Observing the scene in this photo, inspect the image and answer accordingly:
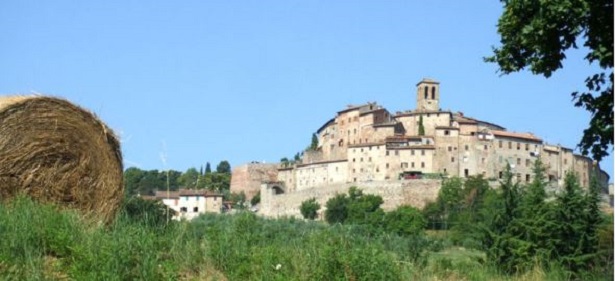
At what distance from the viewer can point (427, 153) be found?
317 feet

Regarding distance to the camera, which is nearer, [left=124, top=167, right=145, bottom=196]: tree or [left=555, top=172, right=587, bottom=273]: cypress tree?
[left=124, top=167, right=145, bottom=196]: tree

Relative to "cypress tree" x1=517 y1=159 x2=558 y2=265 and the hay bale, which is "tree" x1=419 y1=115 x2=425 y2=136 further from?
the hay bale

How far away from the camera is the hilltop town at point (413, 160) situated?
94625 millimetres

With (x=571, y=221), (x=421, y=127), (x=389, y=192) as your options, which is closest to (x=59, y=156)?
→ (x=571, y=221)

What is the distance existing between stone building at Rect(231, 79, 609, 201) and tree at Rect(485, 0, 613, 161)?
84466 millimetres

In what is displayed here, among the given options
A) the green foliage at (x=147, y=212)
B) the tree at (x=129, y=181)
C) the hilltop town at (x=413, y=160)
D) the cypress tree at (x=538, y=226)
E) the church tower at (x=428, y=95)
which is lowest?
the cypress tree at (x=538, y=226)

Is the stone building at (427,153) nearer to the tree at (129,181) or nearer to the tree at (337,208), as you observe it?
the tree at (337,208)


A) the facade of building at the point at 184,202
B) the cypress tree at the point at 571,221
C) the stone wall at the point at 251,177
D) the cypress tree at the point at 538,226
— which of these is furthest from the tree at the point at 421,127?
the cypress tree at the point at 571,221

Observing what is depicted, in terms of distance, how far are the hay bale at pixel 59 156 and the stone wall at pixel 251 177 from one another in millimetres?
108626

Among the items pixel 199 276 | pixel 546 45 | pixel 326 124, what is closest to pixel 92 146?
pixel 199 276

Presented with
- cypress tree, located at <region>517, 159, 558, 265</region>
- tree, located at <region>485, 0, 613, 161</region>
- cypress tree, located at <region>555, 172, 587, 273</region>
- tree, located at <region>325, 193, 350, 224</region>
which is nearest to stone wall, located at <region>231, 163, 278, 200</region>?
tree, located at <region>325, 193, 350, 224</region>

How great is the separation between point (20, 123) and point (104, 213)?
126 centimetres

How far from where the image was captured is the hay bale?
27.2 ft

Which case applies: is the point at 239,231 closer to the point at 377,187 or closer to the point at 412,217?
the point at 412,217
